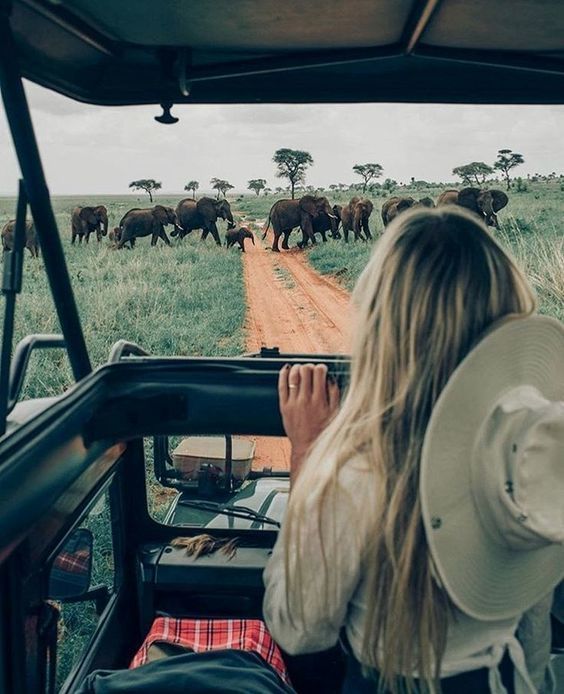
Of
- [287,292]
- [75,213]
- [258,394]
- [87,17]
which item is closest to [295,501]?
[258,394]

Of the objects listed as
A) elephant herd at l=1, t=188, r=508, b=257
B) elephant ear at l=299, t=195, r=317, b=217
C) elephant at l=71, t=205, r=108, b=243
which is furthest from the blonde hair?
elephant at l=71, t=205, r=108, b=243

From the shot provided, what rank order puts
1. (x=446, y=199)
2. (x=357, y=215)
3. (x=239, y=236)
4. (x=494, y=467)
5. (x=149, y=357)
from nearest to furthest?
1. (x=494, y=467)
2. (x=149, y=357)
3. (x=446, y=199)
4. (x=239, y=236)
5. (x=357, y=215)

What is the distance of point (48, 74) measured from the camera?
5.54 ft

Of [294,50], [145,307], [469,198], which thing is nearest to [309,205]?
[469,198]

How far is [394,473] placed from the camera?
1095mm

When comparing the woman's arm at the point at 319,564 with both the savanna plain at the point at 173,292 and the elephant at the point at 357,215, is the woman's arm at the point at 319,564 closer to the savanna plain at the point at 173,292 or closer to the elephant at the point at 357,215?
the savanna plain at the point at 173,292

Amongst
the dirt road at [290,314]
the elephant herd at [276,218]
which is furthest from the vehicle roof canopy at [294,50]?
the elephant herd at [276,218]

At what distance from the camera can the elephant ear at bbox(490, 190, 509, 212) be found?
18.2 metres

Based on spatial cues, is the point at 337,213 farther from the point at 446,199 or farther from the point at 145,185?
the point at 446,199

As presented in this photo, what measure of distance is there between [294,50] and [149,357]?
0.74m

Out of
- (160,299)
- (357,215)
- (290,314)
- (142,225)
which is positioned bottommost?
(290,314)

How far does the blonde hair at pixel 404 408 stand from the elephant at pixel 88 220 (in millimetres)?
21441

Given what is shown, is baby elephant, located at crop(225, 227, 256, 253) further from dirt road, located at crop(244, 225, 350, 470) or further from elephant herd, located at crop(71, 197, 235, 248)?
elephant herd, located at crop(71, 197, 235, 248)

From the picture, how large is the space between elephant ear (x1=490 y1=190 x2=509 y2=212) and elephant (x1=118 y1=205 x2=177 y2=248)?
7.42m
